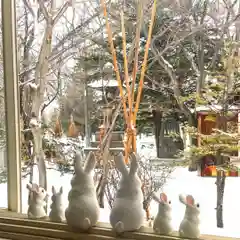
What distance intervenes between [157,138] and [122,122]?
0.50 feet

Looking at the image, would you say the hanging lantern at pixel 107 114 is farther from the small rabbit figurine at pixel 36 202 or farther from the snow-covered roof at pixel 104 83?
the small rabbit figurine at pixel 36 202

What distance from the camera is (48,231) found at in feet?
5.10

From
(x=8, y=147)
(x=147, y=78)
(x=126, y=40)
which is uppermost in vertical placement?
(x=126, y=40)

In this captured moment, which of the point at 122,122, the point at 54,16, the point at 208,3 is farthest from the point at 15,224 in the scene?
the point at 208,3

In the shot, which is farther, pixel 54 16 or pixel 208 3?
pixel 54 16

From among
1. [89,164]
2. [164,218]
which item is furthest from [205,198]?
[89,164]

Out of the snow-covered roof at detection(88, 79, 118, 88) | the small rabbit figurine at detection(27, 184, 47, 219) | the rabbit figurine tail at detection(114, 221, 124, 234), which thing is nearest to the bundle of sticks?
the snow-covered roof at detection(88, 79, 118, 88)

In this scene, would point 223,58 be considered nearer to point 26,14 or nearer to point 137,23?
point 137,23

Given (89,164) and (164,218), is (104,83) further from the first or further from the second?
(164,218)

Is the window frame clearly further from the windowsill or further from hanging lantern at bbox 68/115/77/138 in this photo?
hanging lantern at bbox 68/115/77/138

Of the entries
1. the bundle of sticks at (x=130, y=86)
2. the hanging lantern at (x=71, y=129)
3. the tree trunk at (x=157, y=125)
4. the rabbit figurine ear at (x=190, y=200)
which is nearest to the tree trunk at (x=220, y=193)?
the rabbit figurine ear at (x=190, y=200)

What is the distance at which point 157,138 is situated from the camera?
1517 millimetres

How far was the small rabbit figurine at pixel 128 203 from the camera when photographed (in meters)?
1.41

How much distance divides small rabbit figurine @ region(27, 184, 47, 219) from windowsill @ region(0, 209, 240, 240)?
32mm
